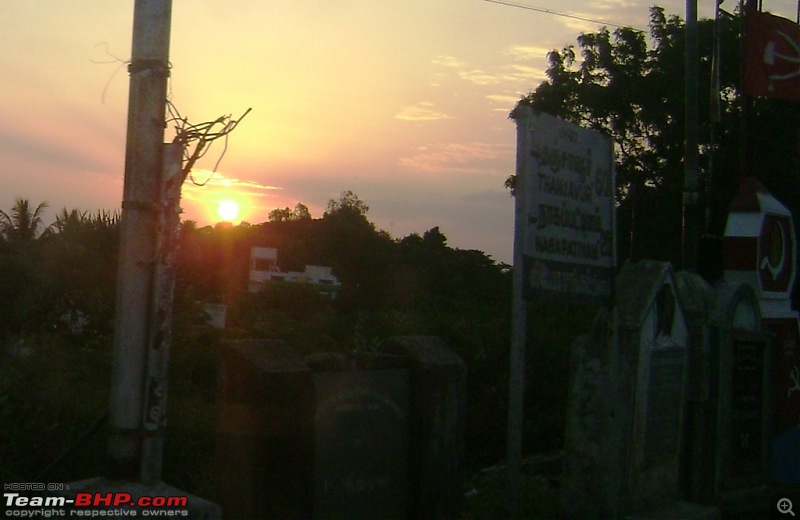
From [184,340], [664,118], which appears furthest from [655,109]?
[184,340]

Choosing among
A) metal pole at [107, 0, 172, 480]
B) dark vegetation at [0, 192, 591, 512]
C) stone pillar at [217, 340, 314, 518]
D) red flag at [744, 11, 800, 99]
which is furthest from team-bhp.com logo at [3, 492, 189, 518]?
red flag at [744, 11, 800, 99]

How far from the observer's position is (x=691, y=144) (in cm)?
1427

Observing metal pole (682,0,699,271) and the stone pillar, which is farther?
metal pole (682,0,699,271)

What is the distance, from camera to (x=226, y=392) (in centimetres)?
538

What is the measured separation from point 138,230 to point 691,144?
11043 millimetres

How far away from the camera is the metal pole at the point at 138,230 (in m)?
4.94

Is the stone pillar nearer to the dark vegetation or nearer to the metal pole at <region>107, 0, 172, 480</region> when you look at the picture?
the metal pole at <region>107, 0, 172, 480</region>

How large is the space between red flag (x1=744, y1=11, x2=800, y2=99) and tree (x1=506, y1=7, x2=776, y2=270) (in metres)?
10.4

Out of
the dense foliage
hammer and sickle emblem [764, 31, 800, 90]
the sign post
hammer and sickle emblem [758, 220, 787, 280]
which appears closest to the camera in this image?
the sign post

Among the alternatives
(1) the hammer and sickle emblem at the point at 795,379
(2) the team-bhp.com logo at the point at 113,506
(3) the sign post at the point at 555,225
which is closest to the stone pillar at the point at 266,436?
(2) the team-bhp.com logo at the point at 113,506

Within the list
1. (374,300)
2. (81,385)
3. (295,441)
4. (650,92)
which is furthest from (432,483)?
(374,300)

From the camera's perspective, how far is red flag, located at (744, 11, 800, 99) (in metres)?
12.9

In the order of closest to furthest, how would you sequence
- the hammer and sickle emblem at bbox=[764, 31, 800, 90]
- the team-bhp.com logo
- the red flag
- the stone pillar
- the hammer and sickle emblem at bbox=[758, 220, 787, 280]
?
the team-bhp.com logo → the stone pillar → the hammer and sickle emblem at bbox=[758, 220, 787, 280] → the red flag → the hammer and sickle emblem at bbox=[764, 31, 800, 90]

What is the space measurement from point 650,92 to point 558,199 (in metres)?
22.0
